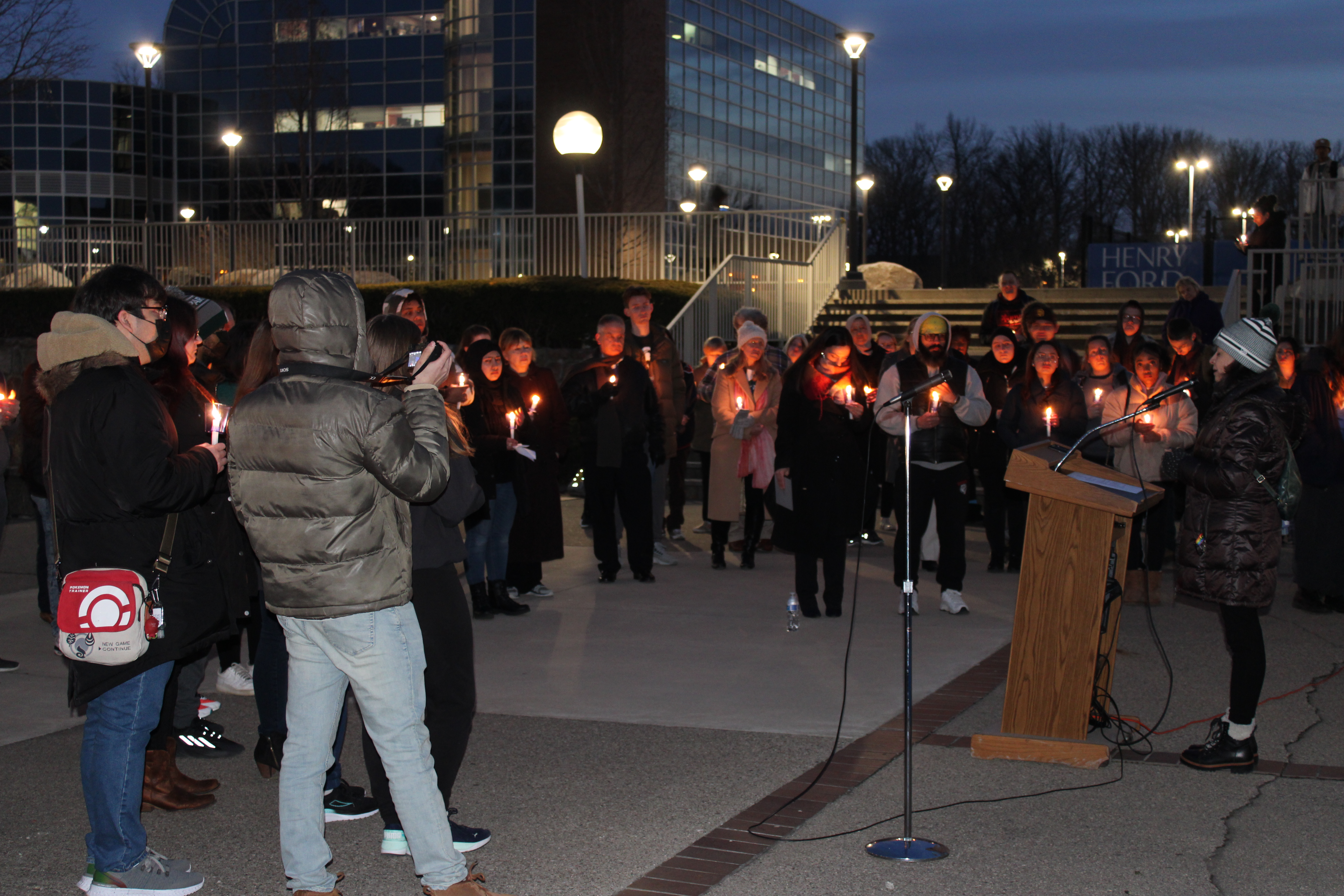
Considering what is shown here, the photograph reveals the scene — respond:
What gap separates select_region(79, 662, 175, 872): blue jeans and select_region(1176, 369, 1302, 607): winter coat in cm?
423

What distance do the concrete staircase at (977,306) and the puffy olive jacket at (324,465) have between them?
1702 cm

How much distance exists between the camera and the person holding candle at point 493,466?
351 inches

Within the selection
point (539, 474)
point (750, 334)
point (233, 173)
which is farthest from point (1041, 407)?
point (233, 173)

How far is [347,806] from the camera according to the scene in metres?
5.03

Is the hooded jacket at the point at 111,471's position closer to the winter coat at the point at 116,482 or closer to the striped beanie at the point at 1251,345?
the winter coat at the point at 116,482

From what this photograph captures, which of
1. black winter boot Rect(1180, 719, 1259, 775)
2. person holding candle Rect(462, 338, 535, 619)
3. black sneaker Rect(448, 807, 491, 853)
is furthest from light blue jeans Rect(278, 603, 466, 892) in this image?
person holding candle Rect(462, 338, 535, 619)

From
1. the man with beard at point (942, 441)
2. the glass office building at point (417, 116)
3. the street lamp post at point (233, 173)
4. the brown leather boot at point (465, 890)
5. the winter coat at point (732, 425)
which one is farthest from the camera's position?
the glass office building at point (417, 116)

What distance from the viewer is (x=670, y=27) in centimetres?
5288

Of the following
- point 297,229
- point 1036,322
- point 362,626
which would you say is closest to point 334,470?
point 362,626

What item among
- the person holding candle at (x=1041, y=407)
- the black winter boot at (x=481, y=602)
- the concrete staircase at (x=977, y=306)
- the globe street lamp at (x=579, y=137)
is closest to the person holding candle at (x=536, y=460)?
the black winter boot at (x=481, y=602)

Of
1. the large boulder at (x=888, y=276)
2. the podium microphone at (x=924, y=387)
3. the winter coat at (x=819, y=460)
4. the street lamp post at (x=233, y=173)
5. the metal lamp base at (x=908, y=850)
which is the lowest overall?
the metal lamp base at (x=908, y=850)

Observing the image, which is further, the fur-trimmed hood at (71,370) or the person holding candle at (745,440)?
the person holding candle at (745,440)

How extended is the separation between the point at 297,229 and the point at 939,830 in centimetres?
2283

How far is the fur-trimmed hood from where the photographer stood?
4355 millimetres
